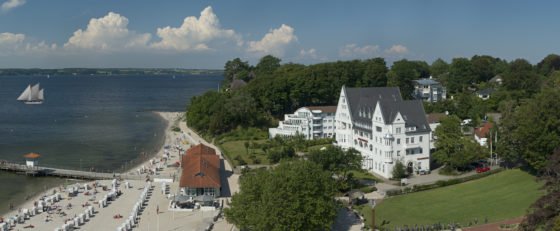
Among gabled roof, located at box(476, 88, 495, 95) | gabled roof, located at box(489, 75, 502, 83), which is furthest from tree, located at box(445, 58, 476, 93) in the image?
gabled roof, located at box(476, 88, 495, 95)

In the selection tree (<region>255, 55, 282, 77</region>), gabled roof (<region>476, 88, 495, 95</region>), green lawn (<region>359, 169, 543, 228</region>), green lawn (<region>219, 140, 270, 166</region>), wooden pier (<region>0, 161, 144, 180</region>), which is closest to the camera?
green lawn (<region>359, 169, 543, 228</region>)

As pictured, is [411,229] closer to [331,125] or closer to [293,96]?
[331,125]

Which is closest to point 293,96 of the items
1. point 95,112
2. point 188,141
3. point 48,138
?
point 188,141

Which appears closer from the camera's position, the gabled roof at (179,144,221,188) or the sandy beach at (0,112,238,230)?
the sandy beach at (0,112,238,230)

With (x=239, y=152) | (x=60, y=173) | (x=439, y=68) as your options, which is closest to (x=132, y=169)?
(x=60, y=173)

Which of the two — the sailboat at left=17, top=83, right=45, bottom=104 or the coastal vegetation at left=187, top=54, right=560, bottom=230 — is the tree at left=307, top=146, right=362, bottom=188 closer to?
→ the coastal vegetation at left=187, top=54, right=560, bottom=230
